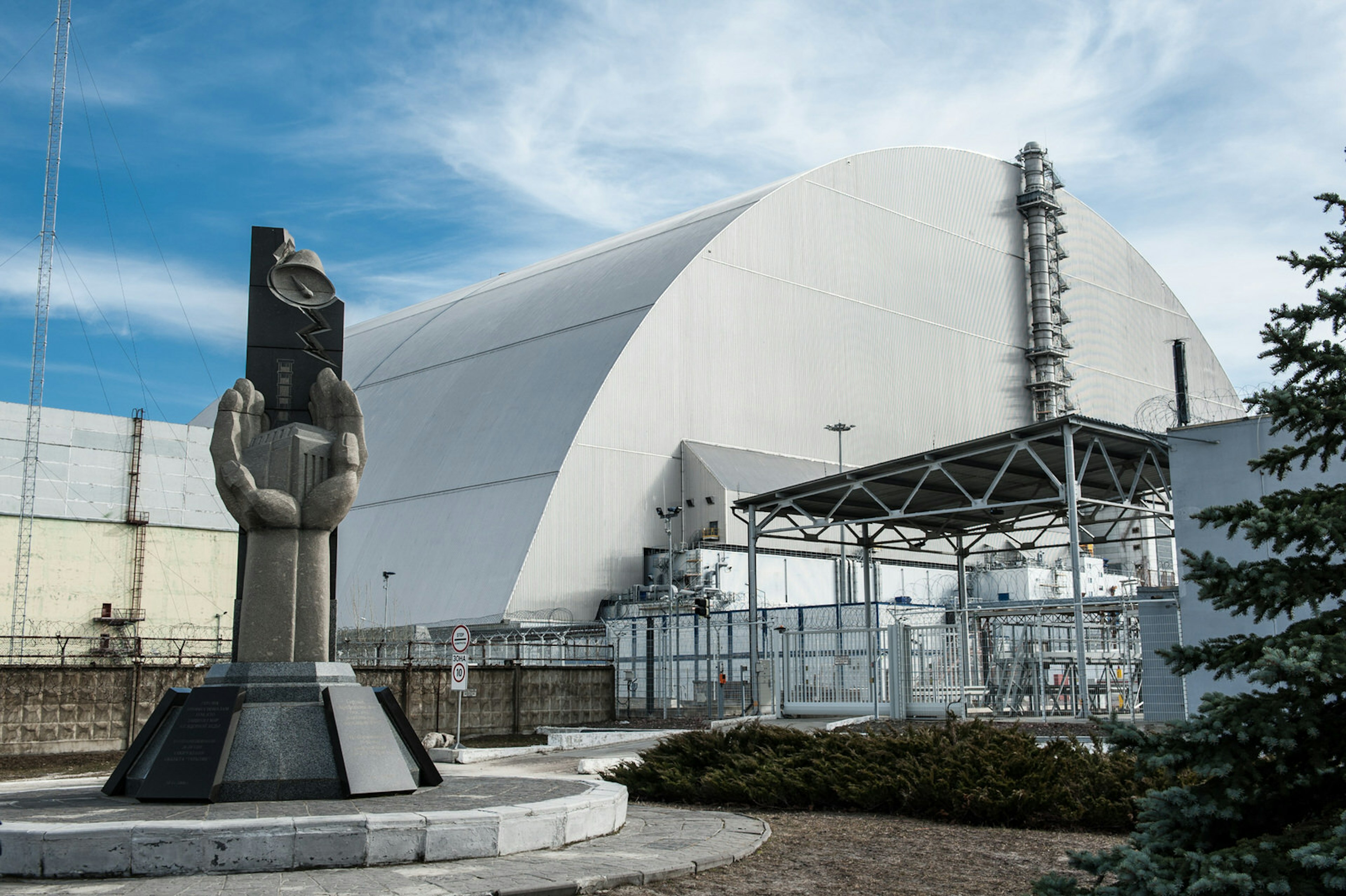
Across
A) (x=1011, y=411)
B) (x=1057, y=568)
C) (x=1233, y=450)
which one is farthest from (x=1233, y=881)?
(x=1011, y=411)

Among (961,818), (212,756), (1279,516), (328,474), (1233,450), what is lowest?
(961,818)

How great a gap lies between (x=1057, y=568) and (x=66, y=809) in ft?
161

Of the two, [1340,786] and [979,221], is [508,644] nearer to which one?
[1340,786]

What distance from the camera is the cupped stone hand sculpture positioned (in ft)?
38.3

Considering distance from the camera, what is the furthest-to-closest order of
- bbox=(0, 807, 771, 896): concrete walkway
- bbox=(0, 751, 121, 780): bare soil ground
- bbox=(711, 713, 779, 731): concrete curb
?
bbox=(711, 713, 779, 731): concrete curb < bbox=(0, 751, 121, 780): bare soil ground < bbox=(0, 807, 771, 896): concrete walkway

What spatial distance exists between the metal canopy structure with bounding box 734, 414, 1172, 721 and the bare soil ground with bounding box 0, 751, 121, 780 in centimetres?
1507

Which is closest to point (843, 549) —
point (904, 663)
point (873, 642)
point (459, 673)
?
point (873, 642)

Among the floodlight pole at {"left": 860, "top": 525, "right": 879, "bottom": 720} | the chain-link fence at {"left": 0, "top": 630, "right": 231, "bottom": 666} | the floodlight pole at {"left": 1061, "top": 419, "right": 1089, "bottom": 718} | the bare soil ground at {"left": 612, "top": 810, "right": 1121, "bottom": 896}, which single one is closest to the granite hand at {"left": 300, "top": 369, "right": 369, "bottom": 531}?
the bare soil ground at {"left": 612, "top": 810, "right": 1121, "bottom": 896}

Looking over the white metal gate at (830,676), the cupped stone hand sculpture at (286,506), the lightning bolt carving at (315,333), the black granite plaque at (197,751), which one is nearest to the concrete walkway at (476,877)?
the black granite plaque at (197,751)

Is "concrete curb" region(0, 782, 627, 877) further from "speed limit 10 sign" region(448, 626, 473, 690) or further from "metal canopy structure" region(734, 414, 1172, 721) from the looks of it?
"metal canopy structure" region(734, 414, 1172, 721)

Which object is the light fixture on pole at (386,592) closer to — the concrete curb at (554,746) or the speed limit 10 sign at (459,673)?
the concrete curb at (554,746)

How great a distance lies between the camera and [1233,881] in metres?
4.99

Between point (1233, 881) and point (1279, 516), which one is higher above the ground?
point (1279, 516)

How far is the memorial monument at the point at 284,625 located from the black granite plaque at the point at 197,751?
1cm
